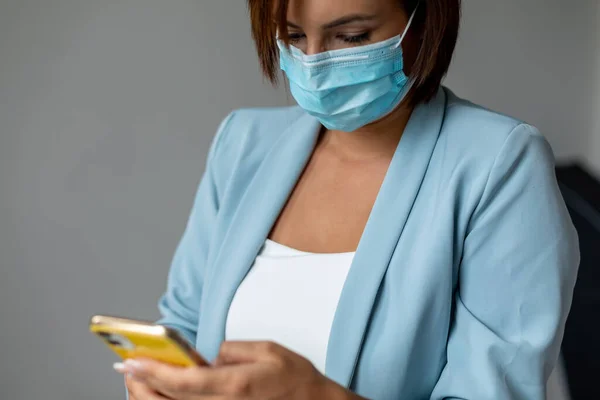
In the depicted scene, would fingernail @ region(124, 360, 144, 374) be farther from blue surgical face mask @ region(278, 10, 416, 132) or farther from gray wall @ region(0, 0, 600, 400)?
gray wall @ region(0, 0, 600, 400)

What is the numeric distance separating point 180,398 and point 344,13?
0.55m

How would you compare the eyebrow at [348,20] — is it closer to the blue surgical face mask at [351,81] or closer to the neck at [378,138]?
the blue surgical face mask at [351,81]

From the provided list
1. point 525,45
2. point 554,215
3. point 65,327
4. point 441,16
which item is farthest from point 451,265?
point 525,45

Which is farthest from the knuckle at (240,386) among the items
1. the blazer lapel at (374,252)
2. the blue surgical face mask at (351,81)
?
the blue surgical face mask at (351,81)

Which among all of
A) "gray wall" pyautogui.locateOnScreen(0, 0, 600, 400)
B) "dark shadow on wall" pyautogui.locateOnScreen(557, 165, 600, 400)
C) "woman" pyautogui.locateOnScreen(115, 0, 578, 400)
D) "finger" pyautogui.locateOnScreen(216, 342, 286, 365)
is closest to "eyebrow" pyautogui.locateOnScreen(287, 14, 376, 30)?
"woman" pyautogui.locateOnScreen(115, 0, 578, 400)

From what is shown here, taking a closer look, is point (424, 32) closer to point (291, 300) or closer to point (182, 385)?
point (291, 300)

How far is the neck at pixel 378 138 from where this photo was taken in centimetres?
112

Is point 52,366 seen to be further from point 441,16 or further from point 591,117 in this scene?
point 591,117

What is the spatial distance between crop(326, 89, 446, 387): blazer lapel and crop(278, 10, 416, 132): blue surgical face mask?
0.08 m

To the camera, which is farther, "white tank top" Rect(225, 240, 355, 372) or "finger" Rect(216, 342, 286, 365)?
"white tank top" Rect(225, 240, 355, 372)

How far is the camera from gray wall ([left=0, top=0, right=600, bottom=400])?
1979mm

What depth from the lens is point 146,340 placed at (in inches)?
30.0

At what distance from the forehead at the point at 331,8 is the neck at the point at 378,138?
174 millimetres

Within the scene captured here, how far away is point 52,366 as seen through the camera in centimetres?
217
